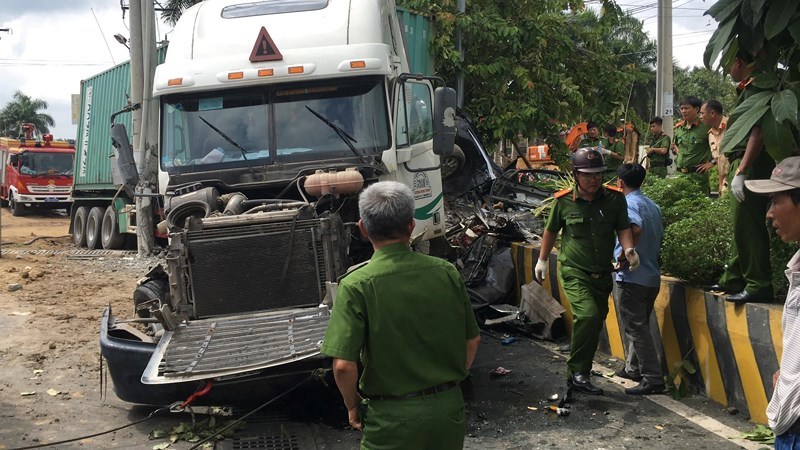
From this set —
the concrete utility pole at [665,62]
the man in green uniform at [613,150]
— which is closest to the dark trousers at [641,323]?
the man in green uniform at [613,150]

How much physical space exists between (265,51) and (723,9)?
14.5 ft

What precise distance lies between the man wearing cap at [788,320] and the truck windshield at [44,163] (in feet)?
100.0

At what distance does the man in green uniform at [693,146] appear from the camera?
31.0 ft

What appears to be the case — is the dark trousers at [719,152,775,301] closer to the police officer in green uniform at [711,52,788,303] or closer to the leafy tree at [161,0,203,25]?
the police officer in green uniform at [711,52,788,303]

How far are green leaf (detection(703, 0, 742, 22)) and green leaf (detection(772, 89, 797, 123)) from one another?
1.38ft

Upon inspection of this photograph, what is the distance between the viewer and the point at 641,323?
6223 millimetres

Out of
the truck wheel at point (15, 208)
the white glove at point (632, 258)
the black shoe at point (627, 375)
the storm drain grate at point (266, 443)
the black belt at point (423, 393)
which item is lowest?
the truck wheel at point (15, 208)

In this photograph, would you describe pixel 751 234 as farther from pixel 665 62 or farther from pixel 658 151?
pixel 665 62

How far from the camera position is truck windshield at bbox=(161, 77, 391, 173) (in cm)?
716

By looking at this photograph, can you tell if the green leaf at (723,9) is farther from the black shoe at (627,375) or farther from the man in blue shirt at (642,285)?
the black shoe at (627,375)

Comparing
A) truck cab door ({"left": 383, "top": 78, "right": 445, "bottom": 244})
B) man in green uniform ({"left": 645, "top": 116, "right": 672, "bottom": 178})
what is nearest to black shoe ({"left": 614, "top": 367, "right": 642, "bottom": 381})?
truck cab door ({"left": 383, "top": 78, "right": 445, "bottom": 244})

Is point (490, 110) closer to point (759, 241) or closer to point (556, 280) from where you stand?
point (556, 280)

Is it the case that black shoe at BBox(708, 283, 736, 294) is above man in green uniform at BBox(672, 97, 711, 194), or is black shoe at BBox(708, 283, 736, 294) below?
below

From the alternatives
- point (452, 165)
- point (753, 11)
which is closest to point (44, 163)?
point (452, 165)
